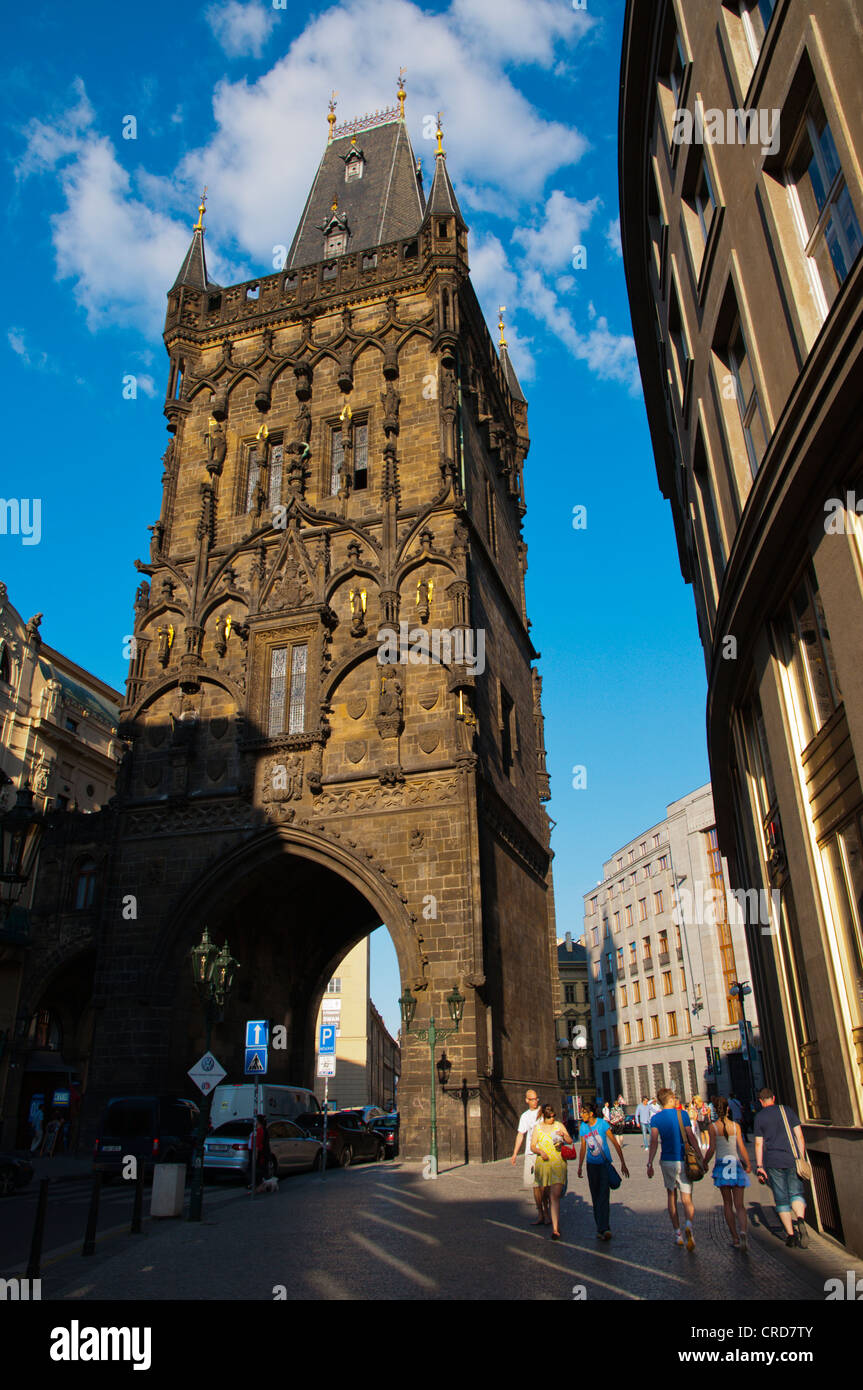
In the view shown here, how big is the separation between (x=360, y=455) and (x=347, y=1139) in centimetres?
1924

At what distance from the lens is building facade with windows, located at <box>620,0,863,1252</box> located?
28.1 ft

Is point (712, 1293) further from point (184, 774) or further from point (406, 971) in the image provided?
point (184, 774)

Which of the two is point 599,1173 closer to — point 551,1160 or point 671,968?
point 551,1160

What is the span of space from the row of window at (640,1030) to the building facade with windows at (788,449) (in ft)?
141

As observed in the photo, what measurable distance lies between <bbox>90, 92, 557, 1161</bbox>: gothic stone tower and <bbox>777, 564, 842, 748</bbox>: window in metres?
12.2

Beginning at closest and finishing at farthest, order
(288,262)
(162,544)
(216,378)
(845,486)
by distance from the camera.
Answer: (845,486) → (162,544) → (216,378) → (288,262)

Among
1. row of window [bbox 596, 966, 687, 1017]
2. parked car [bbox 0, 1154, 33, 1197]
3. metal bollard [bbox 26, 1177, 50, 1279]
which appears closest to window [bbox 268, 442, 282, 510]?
parked car [bbox 0, 1154, 33, 1197]

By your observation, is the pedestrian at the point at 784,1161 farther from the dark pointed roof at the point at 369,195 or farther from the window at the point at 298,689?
the dark pointed roof at the point at 369,195

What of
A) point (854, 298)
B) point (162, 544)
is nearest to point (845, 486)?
point (854, 298)

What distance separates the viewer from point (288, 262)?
37.1 m

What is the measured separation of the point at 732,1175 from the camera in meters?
9.64

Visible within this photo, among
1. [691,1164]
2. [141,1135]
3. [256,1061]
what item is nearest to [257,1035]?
[256,1061]
